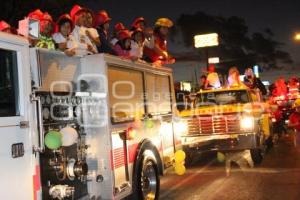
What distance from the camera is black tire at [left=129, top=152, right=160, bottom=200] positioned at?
22.5ft

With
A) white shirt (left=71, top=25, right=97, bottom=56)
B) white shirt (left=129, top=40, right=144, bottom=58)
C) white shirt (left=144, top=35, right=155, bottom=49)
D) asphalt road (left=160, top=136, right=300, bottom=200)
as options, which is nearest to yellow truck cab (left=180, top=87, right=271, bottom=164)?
asphalt road (left=160, top=136, right=300, bottom=200)

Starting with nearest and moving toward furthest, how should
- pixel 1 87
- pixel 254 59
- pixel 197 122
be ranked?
1. pixel 1 87
2. pixel 197 122
3. pixel 254 59

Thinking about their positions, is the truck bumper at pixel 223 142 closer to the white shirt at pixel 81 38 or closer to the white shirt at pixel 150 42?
the white shirt at pixel 150 42

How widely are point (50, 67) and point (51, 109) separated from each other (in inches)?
21.3

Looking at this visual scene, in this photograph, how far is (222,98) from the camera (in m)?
12.8

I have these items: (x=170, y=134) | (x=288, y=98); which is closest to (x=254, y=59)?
(x=288, y=98)

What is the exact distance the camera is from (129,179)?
6602 millimetres

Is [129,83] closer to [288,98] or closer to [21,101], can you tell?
[21,101]

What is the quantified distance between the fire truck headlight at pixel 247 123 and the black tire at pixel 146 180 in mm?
4715

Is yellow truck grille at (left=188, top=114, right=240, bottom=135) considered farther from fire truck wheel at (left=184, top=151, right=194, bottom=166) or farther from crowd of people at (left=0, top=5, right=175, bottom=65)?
crowd of people at (left=0, top=5, right=175, bottom=65)

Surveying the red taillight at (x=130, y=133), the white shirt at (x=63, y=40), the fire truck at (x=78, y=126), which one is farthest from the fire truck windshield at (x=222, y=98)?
the white shirt at (x=63, y=40)

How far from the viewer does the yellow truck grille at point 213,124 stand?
11867 mm

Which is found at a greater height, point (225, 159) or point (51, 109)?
point (51, 109)

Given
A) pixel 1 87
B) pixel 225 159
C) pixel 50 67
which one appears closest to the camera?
pixel 1 87
